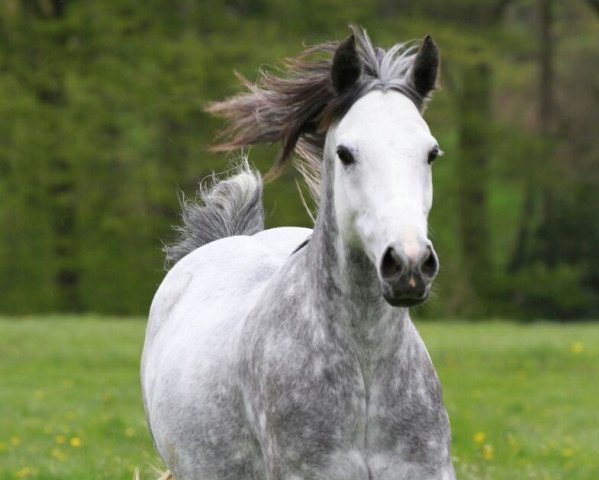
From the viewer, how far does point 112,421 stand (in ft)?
31.0

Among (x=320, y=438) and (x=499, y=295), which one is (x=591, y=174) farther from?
(x=320, y=438)

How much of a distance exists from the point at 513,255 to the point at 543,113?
11.6 ft

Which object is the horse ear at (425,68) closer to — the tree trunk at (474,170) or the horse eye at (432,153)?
the horse eye at (432,153)

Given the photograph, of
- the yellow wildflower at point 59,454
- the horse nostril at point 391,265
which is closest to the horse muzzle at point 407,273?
the horse nostril at point 391,265

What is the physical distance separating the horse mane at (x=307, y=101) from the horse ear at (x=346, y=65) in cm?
3

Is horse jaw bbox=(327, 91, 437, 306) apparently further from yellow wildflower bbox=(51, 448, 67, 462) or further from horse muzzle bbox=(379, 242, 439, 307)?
yellow wildflower bbox=(51, 448, 67, 462)

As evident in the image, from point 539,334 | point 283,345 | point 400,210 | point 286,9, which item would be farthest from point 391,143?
point 286,9

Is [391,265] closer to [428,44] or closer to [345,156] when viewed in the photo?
[345,156]

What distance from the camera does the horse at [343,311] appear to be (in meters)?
3.46

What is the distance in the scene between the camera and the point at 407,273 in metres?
3.18

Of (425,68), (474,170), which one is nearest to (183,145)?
(474,170)

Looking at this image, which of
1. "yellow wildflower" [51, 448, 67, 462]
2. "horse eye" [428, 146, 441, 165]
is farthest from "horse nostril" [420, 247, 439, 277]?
"yellow wildflower" [51, 448, 67, 462]

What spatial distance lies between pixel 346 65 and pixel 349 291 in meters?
0.73

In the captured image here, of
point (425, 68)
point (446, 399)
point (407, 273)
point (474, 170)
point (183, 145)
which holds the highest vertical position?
point (425, 68)
